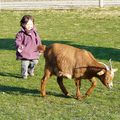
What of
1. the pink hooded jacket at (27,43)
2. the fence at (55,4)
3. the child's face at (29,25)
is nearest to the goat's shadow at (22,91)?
the pink hooded jacket at (27,43)

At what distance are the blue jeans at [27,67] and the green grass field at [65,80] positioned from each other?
21 centimetres

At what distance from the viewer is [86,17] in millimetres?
23031

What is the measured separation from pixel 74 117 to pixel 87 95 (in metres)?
1.29

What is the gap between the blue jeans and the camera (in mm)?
11023

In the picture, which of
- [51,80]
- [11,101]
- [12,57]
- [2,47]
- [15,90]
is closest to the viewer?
[11,101]

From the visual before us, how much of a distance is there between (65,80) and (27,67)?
956 mm

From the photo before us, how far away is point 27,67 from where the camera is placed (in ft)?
36.5

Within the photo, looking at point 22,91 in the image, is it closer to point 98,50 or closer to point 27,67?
point 27,67

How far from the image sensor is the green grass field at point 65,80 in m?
8.12

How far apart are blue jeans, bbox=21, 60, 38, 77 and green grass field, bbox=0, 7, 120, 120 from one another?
209 millimetres

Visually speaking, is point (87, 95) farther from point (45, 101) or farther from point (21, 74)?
point (21, 74)

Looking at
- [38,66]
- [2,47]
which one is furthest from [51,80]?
[2,47]

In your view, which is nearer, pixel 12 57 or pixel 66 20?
pixel 12 57

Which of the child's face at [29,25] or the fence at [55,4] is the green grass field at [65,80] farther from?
the fence at [55,4]
